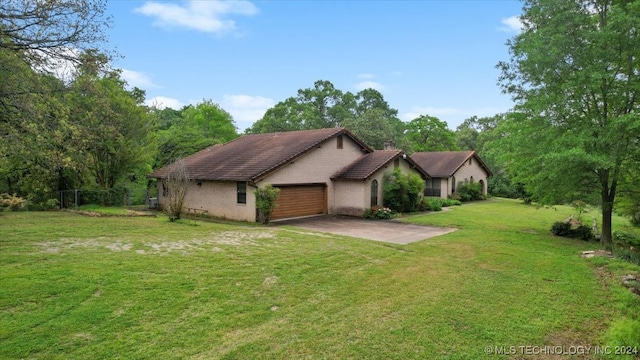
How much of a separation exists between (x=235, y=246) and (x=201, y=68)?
2185 cm

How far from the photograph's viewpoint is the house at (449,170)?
108 ft

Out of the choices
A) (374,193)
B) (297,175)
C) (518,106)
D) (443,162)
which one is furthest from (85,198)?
(443,162)

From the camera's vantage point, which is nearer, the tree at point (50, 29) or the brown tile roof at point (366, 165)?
the tree at point (50, 29)

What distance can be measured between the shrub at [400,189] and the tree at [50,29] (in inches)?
648

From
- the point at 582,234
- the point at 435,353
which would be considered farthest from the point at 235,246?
the point at 582,234

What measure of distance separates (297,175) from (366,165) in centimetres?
452

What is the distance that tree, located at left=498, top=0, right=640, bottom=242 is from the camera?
12.7 m

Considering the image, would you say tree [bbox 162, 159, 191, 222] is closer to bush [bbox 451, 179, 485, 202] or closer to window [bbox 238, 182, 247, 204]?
window [bbox 238, 182, 247, 204]

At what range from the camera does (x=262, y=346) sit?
5.38 metres

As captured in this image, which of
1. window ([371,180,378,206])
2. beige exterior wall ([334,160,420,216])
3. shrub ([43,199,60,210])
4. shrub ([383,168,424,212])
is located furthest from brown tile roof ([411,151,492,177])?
shrub ([43,199,60,210])

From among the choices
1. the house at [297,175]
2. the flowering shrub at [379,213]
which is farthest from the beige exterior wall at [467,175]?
the flowering shrub at [379,213]

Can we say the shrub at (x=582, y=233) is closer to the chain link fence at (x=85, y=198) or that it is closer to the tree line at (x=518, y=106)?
the tree line at (x=518, y=106)

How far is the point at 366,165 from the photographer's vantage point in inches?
892

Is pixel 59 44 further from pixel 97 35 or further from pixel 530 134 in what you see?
pixel 530 134
